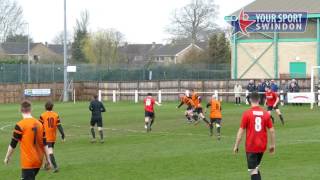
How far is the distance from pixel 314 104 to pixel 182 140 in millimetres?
20948

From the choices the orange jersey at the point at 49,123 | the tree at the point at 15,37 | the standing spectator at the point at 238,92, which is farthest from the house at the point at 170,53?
the orange jersey at the point at 49,123

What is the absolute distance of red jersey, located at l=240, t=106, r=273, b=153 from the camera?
1271 centimetres

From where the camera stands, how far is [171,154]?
19859 mm

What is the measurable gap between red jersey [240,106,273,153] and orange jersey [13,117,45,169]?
3798mm

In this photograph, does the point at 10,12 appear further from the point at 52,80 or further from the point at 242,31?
the point at 242,31

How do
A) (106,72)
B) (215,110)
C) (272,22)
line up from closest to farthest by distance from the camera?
(215,110) → (272,22) → (106,72)

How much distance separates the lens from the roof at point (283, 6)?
188 ft

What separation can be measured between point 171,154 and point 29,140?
8629mm

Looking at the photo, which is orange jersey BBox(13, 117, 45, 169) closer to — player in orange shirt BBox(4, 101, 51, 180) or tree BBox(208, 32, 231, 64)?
player in orange shirt BBox(4, 101, 51, 180)

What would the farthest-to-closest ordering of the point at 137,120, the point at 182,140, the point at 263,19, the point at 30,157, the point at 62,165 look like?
the point at 263,19
the point at 137,120
the point at 182,140
the point at 62,165
the point at 30,157

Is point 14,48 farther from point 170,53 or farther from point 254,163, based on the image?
point 254,163

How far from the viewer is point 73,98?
60.2 m

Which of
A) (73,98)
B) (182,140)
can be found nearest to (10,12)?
(73,98)

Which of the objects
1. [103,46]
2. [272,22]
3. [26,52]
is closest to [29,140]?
[272,22]
